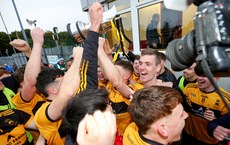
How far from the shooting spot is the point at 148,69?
2102mm

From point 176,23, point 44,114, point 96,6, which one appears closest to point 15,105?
point 44,114

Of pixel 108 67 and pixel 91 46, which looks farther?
pixel 108 67

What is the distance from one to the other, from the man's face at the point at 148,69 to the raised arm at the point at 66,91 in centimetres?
91

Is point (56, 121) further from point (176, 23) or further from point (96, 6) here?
point (176, 23)

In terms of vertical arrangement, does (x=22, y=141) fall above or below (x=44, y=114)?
below

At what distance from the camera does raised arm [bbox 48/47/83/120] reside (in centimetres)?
122

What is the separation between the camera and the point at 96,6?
4.30 ft

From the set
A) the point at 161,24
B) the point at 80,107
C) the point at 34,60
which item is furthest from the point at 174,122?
the point at 161,24

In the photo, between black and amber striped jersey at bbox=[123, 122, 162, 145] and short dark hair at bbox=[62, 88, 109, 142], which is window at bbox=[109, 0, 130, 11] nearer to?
black and amber striped jersey at bbox=[123, 122, 162, 145]

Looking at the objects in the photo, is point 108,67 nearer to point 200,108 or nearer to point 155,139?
point 155,139

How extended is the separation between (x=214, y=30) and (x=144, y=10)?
486 cm

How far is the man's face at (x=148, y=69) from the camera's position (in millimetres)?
2080

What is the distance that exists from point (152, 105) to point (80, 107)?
1.61 ft

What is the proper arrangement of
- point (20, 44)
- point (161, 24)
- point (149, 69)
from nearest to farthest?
point (149, 69) → point (20, 44) → point (161, 24)
